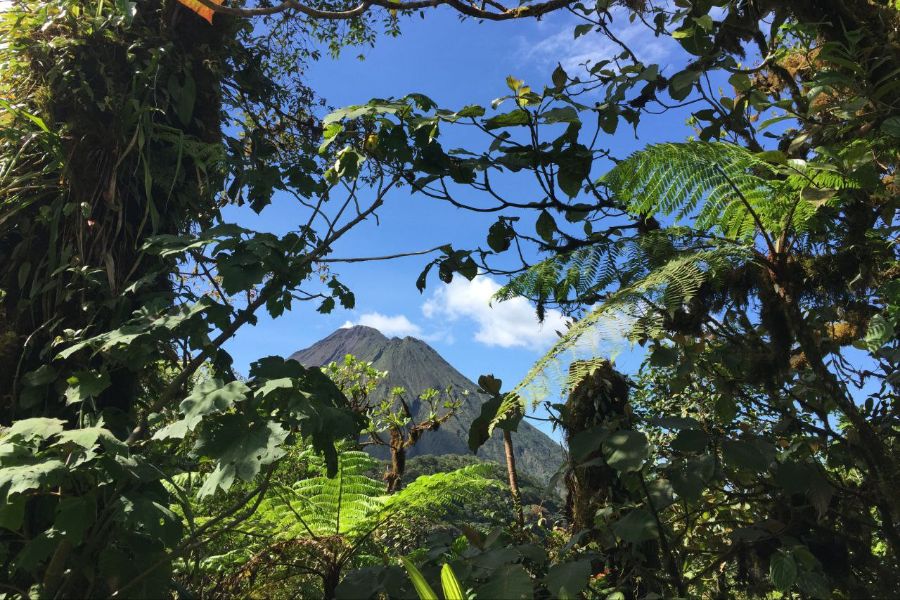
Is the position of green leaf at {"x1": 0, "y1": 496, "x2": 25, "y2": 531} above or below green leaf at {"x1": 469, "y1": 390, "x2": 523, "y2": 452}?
below

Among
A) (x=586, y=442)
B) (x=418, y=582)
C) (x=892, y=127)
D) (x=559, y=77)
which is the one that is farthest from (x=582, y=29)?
(x=418, y=582)

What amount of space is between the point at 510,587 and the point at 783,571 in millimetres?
783

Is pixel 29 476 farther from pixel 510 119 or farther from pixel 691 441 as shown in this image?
pixel 510 119

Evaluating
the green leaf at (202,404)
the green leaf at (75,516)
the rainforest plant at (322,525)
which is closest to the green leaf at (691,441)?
the green leaf at (202,404)

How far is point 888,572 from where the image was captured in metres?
1.56

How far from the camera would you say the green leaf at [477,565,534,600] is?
98 centimetres

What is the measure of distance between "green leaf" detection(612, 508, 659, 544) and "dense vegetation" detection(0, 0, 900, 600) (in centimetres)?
1

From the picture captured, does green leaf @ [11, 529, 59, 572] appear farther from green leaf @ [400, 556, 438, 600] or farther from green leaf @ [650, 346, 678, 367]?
green leaf @ [650, 346, 678, 367]

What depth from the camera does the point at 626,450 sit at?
1.26m

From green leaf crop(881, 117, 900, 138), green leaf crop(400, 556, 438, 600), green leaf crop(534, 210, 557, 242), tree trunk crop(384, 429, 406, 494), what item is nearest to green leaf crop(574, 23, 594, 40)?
green leaf crop(534, 210, 557, 242)

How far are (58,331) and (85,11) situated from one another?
1315 mm

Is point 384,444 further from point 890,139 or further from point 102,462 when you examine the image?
point 890,139

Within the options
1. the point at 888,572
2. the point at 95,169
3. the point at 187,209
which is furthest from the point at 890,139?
the point at 95,169

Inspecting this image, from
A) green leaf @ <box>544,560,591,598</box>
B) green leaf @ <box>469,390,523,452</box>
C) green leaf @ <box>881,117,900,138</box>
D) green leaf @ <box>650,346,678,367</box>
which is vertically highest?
green leaf @ <box>881,117,900,138</box>
